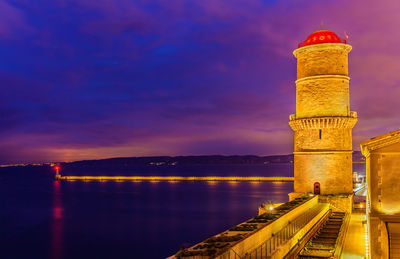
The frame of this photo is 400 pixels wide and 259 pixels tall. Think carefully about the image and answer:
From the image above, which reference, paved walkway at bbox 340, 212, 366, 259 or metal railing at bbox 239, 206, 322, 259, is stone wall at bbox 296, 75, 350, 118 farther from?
metal railing at bbox 239, 206, 322, 259

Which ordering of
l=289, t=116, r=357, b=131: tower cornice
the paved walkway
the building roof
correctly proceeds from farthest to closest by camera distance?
1. l=289, t=116, r=357, b=131: tower cornice
2. the paved walkway
3. the building roof

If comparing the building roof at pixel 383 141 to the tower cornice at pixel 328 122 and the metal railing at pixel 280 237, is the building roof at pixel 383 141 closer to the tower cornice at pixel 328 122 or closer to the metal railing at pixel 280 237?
the metal railing at pixel 280 237

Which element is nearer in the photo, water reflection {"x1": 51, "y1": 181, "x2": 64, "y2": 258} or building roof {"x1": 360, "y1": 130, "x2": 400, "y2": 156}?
building roof {"x1": 360, "y1": 130, "x2": 400, "y2": 156}

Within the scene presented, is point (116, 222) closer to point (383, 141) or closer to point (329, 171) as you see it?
point (329, 171)

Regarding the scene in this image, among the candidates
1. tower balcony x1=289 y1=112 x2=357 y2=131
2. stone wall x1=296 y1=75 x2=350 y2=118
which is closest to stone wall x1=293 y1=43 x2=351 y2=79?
stone wall x1=296 y1=75 x2=350 y2=118

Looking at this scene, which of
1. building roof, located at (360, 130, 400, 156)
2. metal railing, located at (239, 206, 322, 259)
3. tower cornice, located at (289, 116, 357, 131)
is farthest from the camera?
tower cornice, located at (289, 116, 357, 131)

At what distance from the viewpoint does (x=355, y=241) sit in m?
17.6


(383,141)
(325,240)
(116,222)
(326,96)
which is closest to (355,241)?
(325,240)

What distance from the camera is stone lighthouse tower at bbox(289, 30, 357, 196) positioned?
2555cm

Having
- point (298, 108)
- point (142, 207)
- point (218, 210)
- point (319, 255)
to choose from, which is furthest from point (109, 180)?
point (319, 255)

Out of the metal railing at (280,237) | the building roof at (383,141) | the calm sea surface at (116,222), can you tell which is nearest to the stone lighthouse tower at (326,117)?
the metal railing at (280,237)

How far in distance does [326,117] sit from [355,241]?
32.4ft

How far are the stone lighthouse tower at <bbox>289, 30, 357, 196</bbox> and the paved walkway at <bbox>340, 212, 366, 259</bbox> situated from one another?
337 centimetres

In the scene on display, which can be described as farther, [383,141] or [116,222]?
[116,222]
